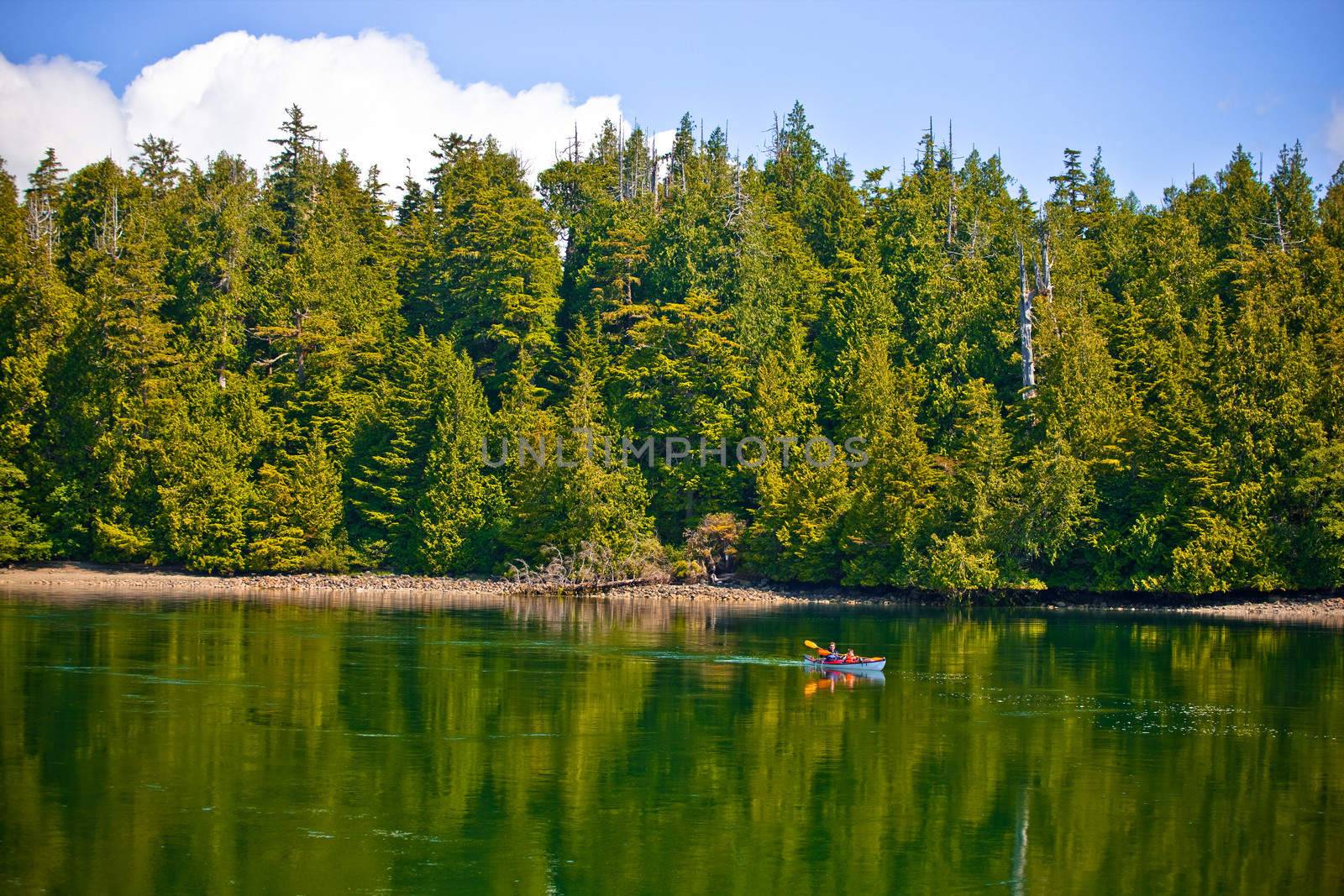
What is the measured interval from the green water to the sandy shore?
20.4 metres

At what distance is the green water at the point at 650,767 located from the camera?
23.2 meters

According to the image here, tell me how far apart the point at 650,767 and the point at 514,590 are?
158ft

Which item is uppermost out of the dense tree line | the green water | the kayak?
the dense tree line

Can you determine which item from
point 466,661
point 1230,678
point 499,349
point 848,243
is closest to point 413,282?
point 499,349

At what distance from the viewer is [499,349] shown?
96812 mm

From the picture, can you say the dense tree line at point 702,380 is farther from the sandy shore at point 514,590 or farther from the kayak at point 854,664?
the kayak at point 854,664

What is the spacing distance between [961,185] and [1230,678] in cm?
7688

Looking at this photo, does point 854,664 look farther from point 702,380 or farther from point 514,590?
point 702,380

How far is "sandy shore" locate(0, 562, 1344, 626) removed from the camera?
7119 cm

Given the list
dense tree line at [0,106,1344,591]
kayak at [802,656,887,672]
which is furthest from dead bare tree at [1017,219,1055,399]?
kayak at [802,656,887,672]

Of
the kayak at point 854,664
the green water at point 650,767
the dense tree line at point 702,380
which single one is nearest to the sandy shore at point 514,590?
the dense tree line at point 702,380

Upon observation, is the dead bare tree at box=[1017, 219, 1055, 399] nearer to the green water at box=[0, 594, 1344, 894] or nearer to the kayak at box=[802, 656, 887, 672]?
the green water at box=[0, 594, 1344, 894]

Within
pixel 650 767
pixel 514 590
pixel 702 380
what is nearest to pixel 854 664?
pixel 650 767

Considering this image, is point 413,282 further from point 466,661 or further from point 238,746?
point 238,746
